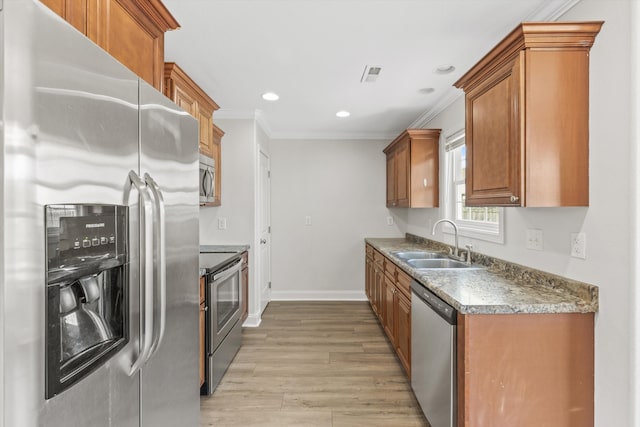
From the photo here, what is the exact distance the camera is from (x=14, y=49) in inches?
24.6

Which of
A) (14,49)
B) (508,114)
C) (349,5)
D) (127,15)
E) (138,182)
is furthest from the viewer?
(349,5)

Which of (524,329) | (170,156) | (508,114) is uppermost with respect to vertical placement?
(508,114)

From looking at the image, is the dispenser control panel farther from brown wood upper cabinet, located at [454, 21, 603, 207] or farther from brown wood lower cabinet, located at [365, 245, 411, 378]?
brown wood lower cabinet, located at [365, 245, 411, 378]

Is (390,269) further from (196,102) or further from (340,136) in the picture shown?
(340,136)

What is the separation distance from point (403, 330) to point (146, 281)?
2.18m

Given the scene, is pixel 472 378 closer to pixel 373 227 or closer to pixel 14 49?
pixel 14 49

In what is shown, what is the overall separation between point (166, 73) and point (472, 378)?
258 cm

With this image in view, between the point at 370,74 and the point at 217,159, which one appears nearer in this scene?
the point at 370,74

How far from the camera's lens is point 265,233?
15.1ft

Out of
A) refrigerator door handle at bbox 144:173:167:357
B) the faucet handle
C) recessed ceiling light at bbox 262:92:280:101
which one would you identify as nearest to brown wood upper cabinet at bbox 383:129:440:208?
the faucet handle

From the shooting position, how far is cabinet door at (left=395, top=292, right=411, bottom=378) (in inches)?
101

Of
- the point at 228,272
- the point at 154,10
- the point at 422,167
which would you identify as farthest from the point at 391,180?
the point at 154,10

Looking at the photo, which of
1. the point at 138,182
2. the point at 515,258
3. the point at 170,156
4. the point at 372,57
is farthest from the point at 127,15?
the point at 515,258

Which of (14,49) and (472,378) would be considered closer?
(14,49)
